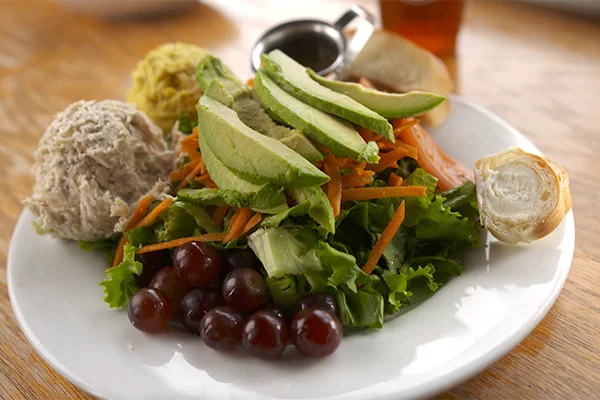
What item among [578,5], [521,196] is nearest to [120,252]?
[521,196]

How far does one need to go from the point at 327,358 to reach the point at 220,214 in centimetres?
59

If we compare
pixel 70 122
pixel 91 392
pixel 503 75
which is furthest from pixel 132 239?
pixel 503 75

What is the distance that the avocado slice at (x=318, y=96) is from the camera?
6.07ft

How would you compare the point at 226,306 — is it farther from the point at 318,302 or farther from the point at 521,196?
the point at 521,196

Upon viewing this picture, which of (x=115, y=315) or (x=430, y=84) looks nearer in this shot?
(x=115, y=315)

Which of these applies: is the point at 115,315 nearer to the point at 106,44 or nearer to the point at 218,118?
the point at 218,118

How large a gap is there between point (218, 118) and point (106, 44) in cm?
240

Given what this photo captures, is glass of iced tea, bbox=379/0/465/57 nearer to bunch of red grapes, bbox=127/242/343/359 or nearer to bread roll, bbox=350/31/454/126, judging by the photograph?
bread roll, bbox=350/31/454/126

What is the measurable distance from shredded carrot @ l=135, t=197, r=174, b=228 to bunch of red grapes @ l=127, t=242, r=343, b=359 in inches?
4.2

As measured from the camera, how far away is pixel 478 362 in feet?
4.69

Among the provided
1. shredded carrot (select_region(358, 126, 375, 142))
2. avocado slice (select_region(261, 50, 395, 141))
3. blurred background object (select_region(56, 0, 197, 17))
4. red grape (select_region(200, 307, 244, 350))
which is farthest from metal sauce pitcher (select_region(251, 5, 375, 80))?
blurred background object (select_region(56, 0, 197, 17))

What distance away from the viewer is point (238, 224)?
1.79 m

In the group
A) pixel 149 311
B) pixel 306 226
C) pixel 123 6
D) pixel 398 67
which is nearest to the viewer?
pixel 149 311

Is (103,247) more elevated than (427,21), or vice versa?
(427,21)
